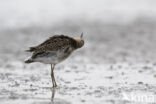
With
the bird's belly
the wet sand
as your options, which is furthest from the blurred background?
the bird's belly

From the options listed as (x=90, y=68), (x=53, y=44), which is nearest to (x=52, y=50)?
(x=53, y=44)

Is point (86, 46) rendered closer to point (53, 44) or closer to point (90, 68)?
point (90, 68)

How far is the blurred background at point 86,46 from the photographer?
8883 millimetres

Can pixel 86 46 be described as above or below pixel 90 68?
above

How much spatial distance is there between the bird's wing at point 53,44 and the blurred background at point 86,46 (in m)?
0.64

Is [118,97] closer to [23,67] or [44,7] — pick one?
[23,67]

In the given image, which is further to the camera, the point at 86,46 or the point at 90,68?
the point at 86,46

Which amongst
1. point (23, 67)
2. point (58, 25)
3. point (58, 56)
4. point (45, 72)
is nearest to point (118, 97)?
point (58, 56)

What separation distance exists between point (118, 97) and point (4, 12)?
9443mm

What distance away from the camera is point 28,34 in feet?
51.9

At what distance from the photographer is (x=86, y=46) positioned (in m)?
15.1

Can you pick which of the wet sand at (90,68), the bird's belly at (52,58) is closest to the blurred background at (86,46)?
the wet sand at (90,68)

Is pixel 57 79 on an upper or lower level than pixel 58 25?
lower

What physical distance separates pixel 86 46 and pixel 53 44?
5.65 m
